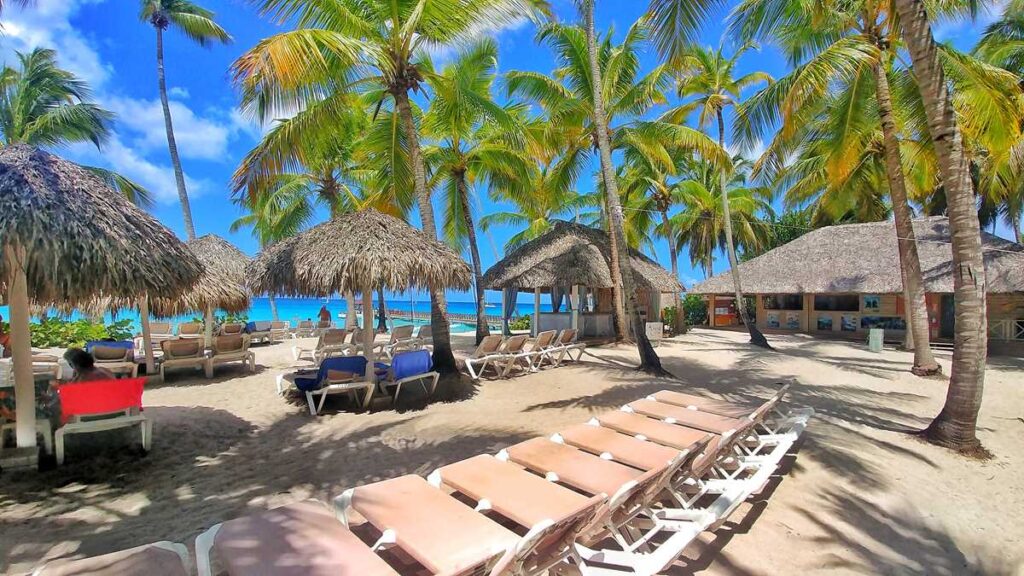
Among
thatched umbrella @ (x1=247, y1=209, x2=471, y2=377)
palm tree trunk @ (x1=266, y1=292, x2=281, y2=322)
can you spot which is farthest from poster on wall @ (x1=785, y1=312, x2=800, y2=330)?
palm tree trunk @ (x1=266, y1=292, x2=281, y2=322)

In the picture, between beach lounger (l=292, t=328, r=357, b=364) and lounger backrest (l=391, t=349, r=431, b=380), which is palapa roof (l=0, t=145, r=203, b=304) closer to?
lounger backrest (l=391, t=349, r=431, b=380)

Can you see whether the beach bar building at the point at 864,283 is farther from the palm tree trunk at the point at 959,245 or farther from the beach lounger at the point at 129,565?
the beach lounger at the point at 129,565

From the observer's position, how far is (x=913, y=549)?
→ 335cm

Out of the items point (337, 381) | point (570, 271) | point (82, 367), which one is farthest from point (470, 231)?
point (82, 367)

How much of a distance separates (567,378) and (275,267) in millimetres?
5338

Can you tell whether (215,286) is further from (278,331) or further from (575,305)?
(575,305)

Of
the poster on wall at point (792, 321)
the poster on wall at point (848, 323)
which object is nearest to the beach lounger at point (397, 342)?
the poster on wall at point (792, 321)

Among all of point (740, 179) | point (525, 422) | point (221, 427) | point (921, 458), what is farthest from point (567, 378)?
point (740, 179)

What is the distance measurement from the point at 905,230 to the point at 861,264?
920 cm

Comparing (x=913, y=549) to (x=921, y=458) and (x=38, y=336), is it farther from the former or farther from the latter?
(x=38, y=336)

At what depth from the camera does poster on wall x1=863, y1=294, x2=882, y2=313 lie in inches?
671

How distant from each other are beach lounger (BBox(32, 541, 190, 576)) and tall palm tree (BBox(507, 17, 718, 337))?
9914mm

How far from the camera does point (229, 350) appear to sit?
899 centimetres

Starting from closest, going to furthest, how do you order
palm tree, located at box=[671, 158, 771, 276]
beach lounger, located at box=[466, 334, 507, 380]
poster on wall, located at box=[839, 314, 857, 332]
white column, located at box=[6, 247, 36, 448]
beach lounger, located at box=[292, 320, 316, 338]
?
white column, located at box=[6, 247, 36, 448] < beach lounger, located at box=[466, 334, 507, 380] < beach lounger, located at box=[292, 320, 316, 338] < poster on wall, located at box=[839, 314, 857, 332] < palm tree, located at box=[671, 158, 771, 276]
